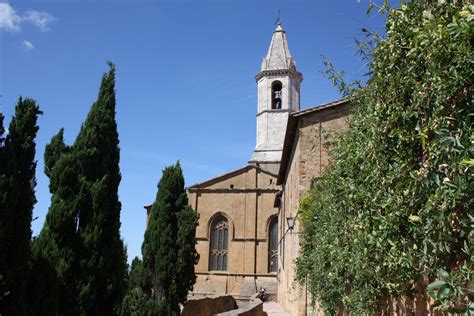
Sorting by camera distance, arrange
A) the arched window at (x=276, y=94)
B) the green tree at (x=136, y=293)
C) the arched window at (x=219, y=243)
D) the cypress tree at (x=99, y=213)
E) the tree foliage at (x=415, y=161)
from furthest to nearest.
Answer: the arched window at (x=276, y=94) < the arched window at (x=219, y=243) < the green tree at (x=136, y=293) < the cypress tree at (x=99, y=213) < the tree foliage at (x=415, y=161)

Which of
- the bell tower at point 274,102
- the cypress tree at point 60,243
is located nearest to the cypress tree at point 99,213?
the cypress tree at point 60,243

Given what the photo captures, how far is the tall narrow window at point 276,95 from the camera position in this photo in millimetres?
42009

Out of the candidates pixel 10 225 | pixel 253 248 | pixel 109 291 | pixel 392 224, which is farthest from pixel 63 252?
pixel 253 248

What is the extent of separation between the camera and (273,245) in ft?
127

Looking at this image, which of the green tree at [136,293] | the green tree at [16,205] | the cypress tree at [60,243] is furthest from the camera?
the green tree at [136,293]

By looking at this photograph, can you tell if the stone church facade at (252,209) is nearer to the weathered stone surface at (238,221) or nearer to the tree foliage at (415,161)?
the weathered stone surface at (238,221)

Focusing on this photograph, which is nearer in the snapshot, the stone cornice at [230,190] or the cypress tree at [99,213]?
the cypress tree at [99,213]

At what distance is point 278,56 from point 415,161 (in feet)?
132

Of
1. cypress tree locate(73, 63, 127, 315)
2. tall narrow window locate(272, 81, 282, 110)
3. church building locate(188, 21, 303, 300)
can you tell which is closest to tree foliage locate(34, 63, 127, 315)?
cypress tree locate(73, 63, 127, 315)

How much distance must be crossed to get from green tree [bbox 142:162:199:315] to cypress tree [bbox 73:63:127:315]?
674cm

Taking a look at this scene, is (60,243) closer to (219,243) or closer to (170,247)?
(170,247)

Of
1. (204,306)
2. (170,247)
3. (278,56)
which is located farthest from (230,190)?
(170,247)

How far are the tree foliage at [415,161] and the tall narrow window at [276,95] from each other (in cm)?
3636

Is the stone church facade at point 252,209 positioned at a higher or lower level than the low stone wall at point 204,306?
higher
